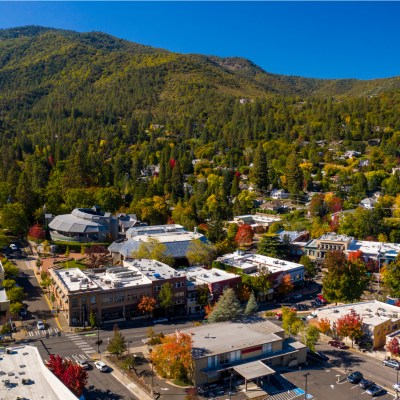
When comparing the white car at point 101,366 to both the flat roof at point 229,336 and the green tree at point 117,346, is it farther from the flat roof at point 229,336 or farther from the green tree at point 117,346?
the flat roof at point 229,336

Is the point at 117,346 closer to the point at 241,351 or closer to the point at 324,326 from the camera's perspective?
the point at 241,351

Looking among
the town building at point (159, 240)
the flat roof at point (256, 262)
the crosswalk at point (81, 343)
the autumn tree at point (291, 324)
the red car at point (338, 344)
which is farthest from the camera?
the town building at point (159, 240)

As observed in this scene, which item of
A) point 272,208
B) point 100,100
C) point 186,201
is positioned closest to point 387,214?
point 272,208

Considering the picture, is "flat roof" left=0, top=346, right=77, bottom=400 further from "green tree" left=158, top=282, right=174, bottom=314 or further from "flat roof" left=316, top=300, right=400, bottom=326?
"flat roof" left=316, top=300, right=400, bottom=326

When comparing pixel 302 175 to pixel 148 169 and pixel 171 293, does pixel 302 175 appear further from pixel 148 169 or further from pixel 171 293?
pixel 171 293

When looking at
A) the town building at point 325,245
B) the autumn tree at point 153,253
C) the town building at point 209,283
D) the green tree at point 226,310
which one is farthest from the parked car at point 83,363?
the town building at point 325,245

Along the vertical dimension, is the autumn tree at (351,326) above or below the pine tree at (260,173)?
below
